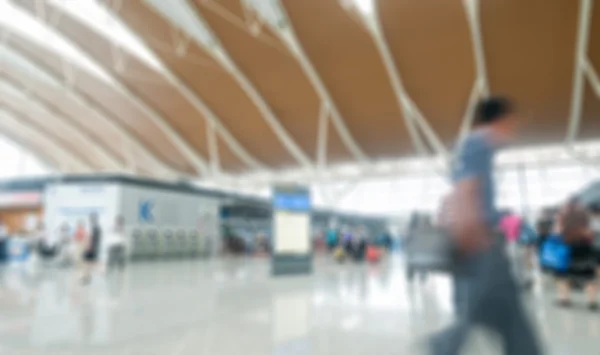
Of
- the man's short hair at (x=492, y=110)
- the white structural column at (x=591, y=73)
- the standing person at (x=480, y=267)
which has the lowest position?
the standing person at (x=480, y=267)

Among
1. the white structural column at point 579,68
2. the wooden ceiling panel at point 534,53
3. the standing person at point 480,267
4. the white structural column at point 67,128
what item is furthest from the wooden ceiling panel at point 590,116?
the white structural column at point 67,128

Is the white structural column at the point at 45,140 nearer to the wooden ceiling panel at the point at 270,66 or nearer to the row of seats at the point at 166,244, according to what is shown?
the row of seats at the point at 166,244

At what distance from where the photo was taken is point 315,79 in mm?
21875

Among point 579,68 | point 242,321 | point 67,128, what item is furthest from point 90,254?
point 67,128

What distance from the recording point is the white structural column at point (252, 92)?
20125 mm

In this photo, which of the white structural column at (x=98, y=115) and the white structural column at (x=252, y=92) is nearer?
the white structural column at (x=252, y=92)

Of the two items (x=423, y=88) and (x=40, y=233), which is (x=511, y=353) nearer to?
(x=40, y=233)

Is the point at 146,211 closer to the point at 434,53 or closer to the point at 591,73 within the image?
the point at 434,53

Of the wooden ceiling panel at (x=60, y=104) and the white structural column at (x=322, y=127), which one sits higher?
the wooden ceiling panel at (x=60, y=104)

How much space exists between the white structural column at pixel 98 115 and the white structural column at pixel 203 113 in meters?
4.49

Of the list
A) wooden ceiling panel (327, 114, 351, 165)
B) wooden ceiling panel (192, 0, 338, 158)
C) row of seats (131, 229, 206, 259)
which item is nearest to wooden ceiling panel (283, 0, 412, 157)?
wooden ceiling panel (327, 114, 351, 165)

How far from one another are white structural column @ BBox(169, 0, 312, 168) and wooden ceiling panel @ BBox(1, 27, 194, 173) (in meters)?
Answer: 9.20

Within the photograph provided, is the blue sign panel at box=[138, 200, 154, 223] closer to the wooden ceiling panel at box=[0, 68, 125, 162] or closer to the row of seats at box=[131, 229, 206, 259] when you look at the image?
the row of seats at box=[131, 229, 206, 259]

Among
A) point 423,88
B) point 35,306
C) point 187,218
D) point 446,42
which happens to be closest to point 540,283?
point 35,306
